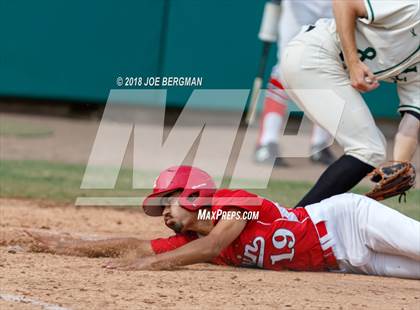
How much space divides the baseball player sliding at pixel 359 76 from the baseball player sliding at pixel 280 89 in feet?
8.24

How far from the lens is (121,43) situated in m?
9.90

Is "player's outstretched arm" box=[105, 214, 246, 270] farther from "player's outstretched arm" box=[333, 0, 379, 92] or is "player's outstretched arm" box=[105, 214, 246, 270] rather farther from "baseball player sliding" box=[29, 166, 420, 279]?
"player's outstretched arm" box=[333, 0, 379, 92]

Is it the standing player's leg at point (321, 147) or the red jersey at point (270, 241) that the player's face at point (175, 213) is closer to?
the red jersey at point (270, 241)

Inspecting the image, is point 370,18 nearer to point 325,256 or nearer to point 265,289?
point 325,256

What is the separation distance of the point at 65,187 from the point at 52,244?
2201 millimetres

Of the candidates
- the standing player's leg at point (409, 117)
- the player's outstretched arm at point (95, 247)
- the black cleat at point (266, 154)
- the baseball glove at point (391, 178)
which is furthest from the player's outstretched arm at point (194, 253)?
the black cleat at point (266, 154)

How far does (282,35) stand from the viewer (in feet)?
26.7

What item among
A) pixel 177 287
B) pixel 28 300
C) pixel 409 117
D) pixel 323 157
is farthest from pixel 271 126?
pixel 28 300

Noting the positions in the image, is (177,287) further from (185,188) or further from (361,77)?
(361,77)

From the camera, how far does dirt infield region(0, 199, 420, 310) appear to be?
396 cm
